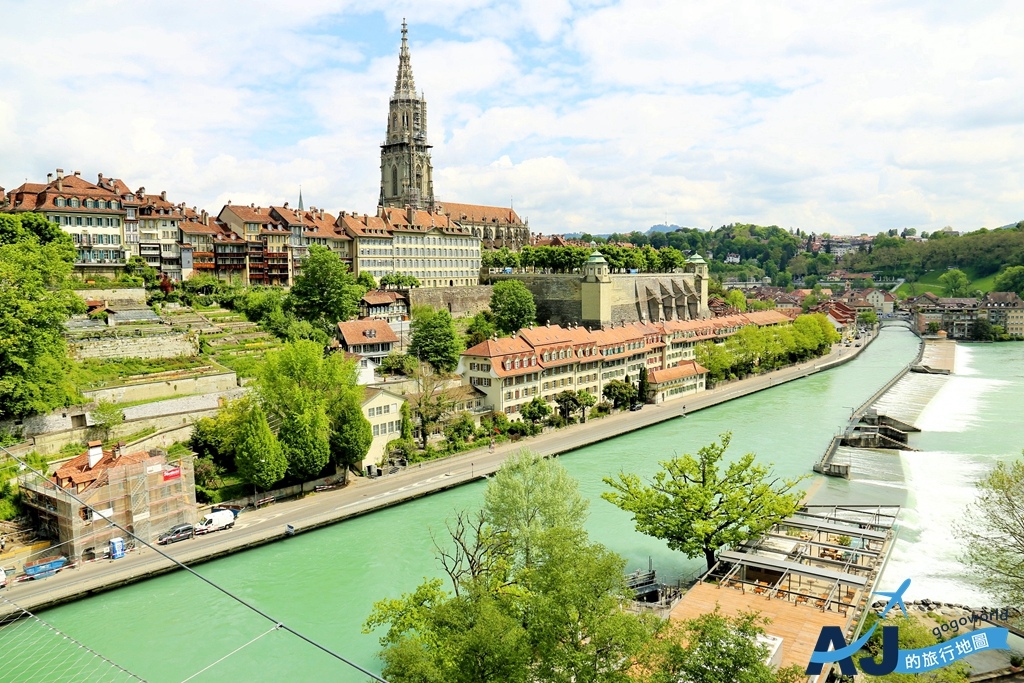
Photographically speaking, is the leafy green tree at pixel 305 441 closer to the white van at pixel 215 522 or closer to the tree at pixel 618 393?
the white van at pixel 215 522

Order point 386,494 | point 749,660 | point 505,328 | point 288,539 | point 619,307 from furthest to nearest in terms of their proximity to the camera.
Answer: point 619,307
point 505,328
point 386,494
point 288,539
point 749,660

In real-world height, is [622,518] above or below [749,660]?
below

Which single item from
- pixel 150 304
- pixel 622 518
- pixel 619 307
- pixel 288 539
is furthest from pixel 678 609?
pixel 619 307

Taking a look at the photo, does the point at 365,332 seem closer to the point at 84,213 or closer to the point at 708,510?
the point at 84,213

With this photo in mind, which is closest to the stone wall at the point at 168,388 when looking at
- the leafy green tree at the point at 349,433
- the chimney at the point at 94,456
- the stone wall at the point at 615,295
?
the chimney at the point at 94,456

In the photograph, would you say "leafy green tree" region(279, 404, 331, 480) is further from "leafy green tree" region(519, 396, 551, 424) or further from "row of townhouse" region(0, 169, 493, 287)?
"row of townhouse" region(0, 169, 493, 287)

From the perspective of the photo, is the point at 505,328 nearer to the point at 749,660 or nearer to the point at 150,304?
the point at 150,304

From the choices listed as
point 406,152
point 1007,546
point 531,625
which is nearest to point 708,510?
point 1007,546
